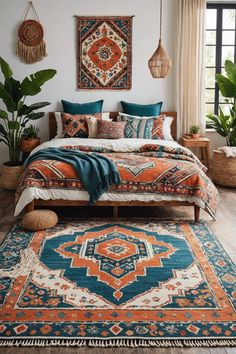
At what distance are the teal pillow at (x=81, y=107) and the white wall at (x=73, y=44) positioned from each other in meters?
0.21

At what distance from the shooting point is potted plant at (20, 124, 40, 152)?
20.3ft

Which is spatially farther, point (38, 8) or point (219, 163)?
point (38, 8)

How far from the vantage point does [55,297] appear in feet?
10.0

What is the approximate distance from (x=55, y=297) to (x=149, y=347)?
81cm

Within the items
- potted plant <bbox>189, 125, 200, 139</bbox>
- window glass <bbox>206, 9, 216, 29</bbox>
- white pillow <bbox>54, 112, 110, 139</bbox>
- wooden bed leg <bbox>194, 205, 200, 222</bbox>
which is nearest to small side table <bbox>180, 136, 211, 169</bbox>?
potted plant <bbox>189, 125, 200, 139</bbox>

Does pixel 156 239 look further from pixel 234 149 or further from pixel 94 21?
pixel 94 21

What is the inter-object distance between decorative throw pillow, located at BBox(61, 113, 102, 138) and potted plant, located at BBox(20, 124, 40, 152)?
0.42m

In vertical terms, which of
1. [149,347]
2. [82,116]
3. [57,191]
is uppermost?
[82,116]

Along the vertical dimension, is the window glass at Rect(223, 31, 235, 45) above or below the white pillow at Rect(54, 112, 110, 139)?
above

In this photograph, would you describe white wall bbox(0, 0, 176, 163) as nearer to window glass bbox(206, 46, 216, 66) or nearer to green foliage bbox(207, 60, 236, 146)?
window glass bbox(206, 46, 216, 66)

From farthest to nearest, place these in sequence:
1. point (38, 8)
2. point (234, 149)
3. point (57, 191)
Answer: point (38, 8) < point (234, 149) < point (57, 191)

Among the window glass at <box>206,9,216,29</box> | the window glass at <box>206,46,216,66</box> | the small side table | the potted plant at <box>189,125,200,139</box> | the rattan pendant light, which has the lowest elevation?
the small side table

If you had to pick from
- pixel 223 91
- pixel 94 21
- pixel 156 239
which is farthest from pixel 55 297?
pixel 94 21

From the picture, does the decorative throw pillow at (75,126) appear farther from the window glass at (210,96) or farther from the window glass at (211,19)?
the window glass at (211,19)
